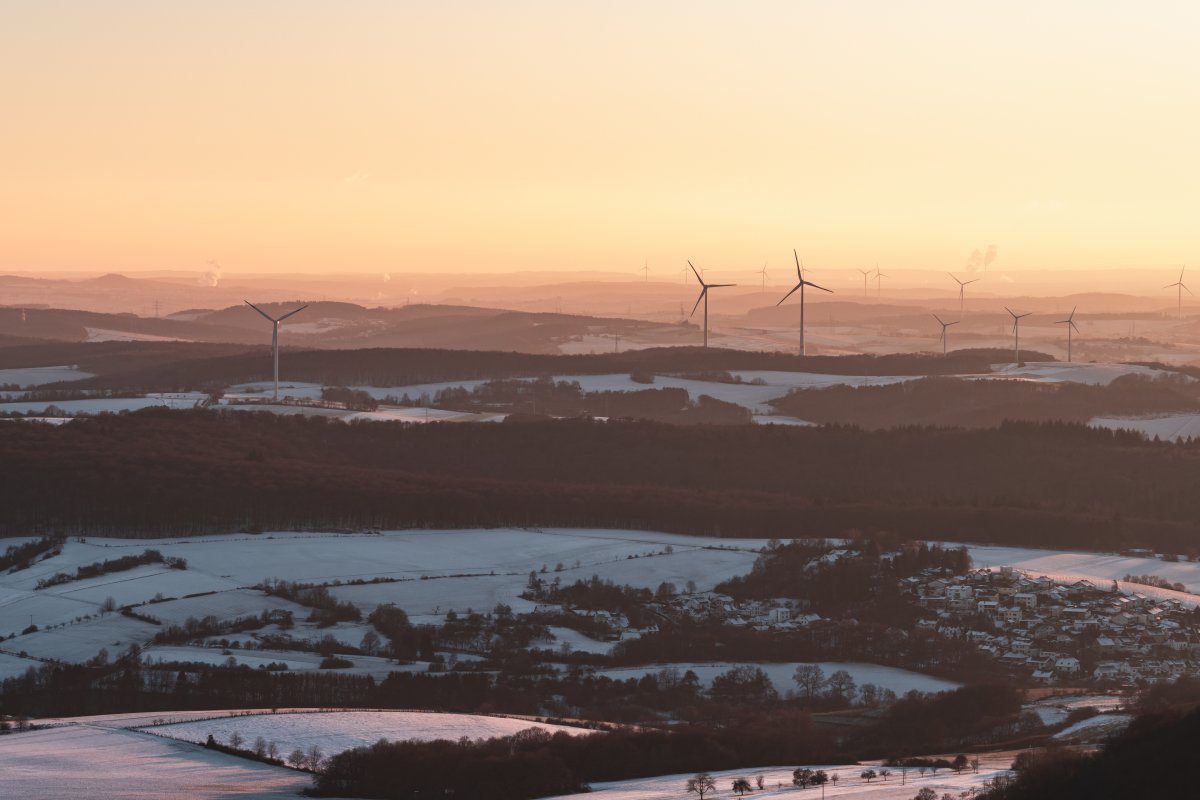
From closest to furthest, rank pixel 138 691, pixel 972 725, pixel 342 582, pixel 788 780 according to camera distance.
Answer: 1. pixel 788 780
2. pixel 972 725
3. pixel 138 691
4. pixel 342 582

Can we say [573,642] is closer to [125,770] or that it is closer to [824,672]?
[824,672]

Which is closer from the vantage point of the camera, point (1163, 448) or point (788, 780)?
point (788, 780)

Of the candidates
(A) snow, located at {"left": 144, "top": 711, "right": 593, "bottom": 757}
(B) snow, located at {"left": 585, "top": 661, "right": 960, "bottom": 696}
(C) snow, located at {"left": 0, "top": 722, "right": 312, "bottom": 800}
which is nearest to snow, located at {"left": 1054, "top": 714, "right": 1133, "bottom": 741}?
(B) snow, located at {"left": 585, "top": 661, "right": 960, "bottom": 696}

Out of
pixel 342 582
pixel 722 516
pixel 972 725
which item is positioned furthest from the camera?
pixel 722 516

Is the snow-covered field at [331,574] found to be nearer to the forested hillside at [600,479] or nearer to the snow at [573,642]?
the snow at [573,642]

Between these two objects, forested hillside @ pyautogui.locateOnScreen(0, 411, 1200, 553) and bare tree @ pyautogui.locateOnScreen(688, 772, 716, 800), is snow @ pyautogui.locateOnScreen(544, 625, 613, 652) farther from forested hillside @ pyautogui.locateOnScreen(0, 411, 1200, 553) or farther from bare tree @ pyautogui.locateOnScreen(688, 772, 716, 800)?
forested hillside @ pyautogui.locateOnScreen(0, 411, 1200, 553)

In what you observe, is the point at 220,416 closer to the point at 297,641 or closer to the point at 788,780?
the point at 297,641

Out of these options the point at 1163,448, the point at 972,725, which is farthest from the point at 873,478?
the point at 972,725
